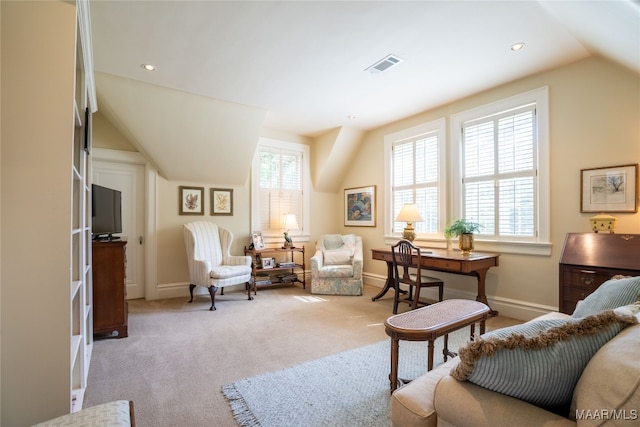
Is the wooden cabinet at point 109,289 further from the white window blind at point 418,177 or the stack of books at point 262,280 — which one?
the white window blind at point 418,177

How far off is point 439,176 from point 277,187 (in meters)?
2.74

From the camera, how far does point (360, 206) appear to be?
565 cm

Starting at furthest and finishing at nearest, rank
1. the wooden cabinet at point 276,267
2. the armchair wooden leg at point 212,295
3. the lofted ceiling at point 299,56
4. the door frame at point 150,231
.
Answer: the wooden cabinet at point 276,267 → the door frame at point 150,231 → the armchair wooden leg at point 212,295 → the lofted ceiling at point 299,56

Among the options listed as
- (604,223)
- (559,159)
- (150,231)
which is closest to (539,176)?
(559,159)

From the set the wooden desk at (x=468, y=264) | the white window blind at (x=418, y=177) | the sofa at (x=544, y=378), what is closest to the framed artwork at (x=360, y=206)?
the white window blind at (x=418, y=177)

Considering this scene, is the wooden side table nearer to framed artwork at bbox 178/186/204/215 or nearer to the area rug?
the area rug

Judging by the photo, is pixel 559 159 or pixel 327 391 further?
pixel 559 159

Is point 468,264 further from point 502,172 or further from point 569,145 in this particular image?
point 569,145

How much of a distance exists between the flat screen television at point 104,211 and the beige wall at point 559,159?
122cm

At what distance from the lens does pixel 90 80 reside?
2820mm

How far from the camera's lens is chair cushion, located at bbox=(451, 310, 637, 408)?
863 millimetres

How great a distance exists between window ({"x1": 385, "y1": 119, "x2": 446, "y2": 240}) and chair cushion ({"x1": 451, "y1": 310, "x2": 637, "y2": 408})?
3493 millimetres

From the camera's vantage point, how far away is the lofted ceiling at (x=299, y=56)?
7.47 ft

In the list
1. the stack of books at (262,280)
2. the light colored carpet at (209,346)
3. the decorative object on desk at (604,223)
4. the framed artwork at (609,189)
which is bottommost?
the light colored carpet at (209,346)
